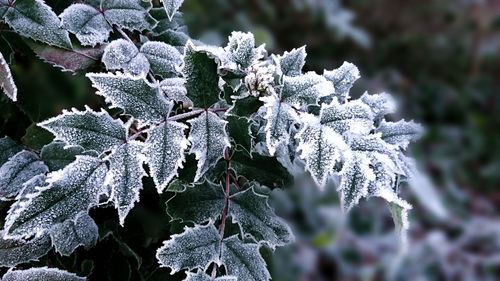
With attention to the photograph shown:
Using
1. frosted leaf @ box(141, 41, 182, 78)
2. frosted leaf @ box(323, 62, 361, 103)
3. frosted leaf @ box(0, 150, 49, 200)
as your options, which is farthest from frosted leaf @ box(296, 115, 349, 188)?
frosted leaf @ box(0, 150, 49, 200)

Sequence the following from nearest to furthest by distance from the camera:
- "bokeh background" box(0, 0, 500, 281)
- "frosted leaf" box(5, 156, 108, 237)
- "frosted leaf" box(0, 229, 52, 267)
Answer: "frosted leaf" box(5, 156, 108, 237), "frosted leaf" box(0, 229, 52, 267), "bokeh background" box(0, 0, 500, 281)

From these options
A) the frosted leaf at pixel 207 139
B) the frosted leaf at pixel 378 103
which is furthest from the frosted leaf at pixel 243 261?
the frosted leaf at pixel 378 103

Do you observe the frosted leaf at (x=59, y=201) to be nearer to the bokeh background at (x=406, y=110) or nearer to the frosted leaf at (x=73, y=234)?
the frosted leaf at (x=73, y=234)

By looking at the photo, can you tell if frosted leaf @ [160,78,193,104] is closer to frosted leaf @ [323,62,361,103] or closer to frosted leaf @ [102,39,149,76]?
frosted leaf @ [102,39,149,76]

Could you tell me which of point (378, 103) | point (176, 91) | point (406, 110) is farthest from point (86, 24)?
point (406, 110)

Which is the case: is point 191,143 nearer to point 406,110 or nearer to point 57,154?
point 57,154

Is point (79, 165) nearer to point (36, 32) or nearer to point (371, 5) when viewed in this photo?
point (36, 32)

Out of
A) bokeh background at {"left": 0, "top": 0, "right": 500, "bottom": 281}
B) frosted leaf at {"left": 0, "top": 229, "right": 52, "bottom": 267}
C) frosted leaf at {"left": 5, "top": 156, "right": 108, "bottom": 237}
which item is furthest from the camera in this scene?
bokeh background at {"left": 0, "top": 0, "right": 500, "bottom": 281}
